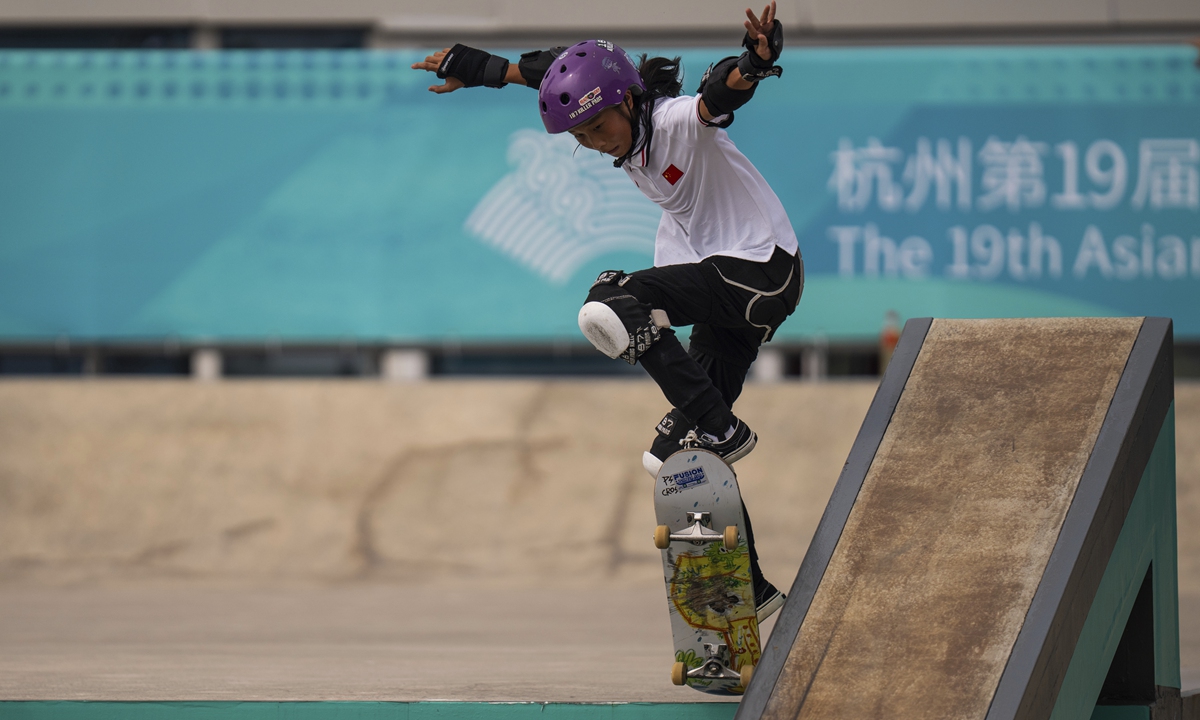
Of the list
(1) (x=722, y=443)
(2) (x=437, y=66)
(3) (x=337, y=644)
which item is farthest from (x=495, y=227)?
(1) (x=722, y=443)

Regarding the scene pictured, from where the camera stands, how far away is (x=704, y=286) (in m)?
3.66

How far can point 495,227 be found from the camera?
9.73 m

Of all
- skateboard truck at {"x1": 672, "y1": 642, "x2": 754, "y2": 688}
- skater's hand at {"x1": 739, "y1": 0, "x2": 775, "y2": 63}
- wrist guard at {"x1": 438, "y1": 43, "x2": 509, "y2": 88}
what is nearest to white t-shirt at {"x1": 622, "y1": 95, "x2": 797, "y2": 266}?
skater's hand at {"x1": 739, "y1": 0, "x2": 775, "y2": 63}

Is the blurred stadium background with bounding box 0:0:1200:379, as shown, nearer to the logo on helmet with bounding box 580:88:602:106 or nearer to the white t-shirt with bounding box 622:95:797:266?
the white t-shirt with bounding box 622:95:797:266

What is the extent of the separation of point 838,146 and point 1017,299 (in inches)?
84.2

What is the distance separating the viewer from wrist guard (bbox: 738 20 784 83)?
127 inches

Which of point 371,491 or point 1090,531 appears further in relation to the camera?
point 371,491

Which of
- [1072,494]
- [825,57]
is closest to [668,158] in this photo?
[1072,494]

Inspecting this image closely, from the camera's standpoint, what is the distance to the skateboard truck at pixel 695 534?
3.30 m

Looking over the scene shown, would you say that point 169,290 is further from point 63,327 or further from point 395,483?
point 395,483

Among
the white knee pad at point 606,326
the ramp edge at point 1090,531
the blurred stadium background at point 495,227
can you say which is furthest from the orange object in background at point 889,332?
the white knee pad at point 606,326

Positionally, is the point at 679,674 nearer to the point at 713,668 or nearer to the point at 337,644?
the point at 713,668

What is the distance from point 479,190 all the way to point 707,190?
248 inches

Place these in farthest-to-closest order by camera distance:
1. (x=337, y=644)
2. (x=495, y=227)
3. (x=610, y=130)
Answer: (x=495, y=227) < (x=337, y=644) < (x=610, y=130)
